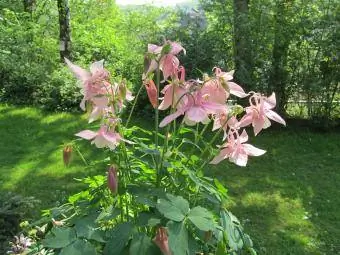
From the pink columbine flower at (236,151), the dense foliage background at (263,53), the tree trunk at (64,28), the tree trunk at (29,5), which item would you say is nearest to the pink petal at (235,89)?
the pink columbine flower at (236,151)

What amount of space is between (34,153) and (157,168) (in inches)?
195

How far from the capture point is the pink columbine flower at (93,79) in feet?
5.62

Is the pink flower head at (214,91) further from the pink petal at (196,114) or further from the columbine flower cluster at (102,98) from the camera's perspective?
the columbine flower cluster at (102,98)

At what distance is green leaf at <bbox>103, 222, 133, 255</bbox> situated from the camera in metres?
1.56

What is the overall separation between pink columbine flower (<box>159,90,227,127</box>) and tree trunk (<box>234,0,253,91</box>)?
18.8ft

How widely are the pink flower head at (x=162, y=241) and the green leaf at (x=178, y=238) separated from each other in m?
0.05

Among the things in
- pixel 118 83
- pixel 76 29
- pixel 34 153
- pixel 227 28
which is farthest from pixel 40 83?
pixel 118 83

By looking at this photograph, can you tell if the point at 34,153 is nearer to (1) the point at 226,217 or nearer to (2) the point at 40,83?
(2) the point at 40,83

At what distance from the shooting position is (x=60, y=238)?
1.56m

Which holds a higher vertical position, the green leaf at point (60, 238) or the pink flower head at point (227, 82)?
the pink flower head at point (227, 82)

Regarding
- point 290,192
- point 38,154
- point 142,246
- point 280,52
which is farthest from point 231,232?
point 280,52

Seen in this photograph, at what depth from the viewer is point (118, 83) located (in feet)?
5.94

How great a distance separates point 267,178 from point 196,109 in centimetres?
435

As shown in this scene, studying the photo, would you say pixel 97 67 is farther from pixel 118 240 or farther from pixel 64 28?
pixel 64 28
